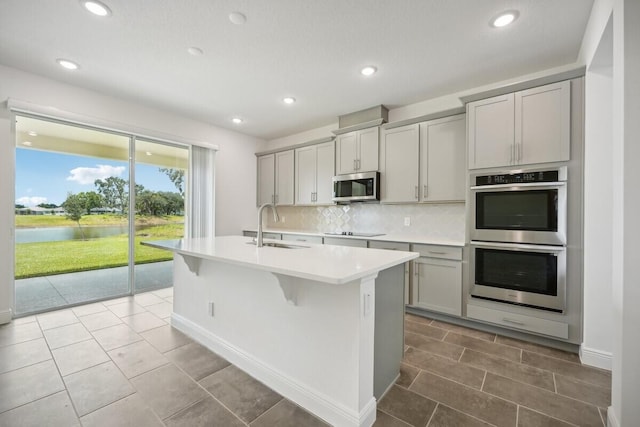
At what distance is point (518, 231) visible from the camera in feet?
8.22

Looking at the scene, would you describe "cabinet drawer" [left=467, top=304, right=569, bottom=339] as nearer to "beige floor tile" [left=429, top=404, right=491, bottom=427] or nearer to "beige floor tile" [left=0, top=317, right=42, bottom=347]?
"beige floor tile" [left=429, top=404, right=491, bottom=427]

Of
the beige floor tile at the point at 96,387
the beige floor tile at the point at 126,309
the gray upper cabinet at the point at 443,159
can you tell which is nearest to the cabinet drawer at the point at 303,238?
the gray upper cabinet at the point at 443,159

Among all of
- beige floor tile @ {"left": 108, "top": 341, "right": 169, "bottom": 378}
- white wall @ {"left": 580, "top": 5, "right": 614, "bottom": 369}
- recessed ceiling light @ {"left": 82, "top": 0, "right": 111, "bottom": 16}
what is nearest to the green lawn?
beige floor tile @ {"left": 108, "top": 341, "right": 169, "bottom": 378}

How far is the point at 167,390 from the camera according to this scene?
69.8 inches

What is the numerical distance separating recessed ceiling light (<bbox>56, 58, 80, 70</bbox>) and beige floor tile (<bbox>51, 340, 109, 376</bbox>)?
8.92 ft

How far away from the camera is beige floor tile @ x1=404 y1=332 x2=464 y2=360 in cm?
228

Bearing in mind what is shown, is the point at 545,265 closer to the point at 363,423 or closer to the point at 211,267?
the point at 363,423

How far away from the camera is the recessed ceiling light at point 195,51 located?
241 cm

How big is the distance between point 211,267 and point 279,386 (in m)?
1.11

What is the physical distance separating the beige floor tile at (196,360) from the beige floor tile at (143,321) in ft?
2.17

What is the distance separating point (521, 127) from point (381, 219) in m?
2.03

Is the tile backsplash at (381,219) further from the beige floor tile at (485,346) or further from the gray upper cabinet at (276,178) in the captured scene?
the beige floor tile at (485,346)

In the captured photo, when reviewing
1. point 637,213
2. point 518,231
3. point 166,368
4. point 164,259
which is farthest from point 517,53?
point 164,259

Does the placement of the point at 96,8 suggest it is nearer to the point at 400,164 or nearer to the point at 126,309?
the point at 126,309
